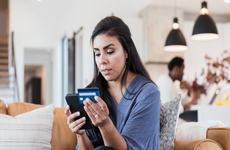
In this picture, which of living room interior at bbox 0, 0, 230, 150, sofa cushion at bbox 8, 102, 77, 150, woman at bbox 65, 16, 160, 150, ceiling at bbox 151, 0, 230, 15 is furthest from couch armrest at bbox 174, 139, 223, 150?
ceiling at bbox 151, 0, 230, 15

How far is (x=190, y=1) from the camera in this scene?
15.6 ft

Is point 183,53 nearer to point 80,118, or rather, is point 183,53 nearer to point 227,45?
point 227,45

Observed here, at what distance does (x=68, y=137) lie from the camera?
194 cm

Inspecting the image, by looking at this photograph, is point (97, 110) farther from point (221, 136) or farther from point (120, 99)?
point (221, 136)

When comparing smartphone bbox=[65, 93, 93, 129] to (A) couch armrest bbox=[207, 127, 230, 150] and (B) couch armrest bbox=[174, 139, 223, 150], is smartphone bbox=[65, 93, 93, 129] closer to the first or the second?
(B) couch armrest bbox=[174, 139, 223, 150]

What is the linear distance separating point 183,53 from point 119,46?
375 centimetres

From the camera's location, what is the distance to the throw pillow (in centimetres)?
172

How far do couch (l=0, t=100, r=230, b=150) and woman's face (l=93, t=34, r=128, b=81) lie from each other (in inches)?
26.2

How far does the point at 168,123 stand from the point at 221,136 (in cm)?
34

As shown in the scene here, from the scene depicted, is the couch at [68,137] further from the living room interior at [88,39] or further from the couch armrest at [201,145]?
the living room interior at [88,39]

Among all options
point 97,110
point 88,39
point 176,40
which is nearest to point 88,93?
point 97,110

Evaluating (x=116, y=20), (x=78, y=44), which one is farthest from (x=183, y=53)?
(x=116, y=20)

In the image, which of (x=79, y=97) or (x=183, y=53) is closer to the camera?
(x=79, y=97)

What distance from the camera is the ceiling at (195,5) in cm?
476
